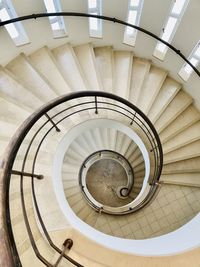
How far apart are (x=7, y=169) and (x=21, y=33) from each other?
4.43m

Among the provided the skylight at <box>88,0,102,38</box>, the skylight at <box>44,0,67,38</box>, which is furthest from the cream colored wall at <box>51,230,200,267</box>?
the skylight at <box>88,0,102,38</box>

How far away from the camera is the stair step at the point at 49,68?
5375 millimetres

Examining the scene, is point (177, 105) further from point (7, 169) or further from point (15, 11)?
point (7, 169)

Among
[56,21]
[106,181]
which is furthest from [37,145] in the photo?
[106,181]

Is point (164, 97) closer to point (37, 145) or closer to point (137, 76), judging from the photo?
point (137, 76)

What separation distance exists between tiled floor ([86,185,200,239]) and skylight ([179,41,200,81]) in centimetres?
322

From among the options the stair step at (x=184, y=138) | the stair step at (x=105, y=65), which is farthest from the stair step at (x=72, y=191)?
the stair step at (x=105, y=65)

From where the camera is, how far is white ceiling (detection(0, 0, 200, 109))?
491 cm

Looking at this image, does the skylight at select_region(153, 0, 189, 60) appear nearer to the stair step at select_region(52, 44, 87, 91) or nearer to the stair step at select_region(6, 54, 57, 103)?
the stair step at select_region(52, 44, 87, 91)

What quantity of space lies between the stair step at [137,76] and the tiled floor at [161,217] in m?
2.73

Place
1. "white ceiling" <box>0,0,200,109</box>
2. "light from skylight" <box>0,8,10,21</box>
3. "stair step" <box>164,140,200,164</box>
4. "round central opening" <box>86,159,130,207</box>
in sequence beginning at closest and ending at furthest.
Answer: "light from skylight" <box>0,8,10,21</box>
"white ceiling" <box>0,0,200,109</box>
"stair step" <box>164,140,200,164</box>
"round central opening" <box>86,159,130,207</box>

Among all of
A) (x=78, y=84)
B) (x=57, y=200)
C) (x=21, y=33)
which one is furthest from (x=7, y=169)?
(x=21, y=33)

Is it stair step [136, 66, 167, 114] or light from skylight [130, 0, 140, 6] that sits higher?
light from skylight [130, 0, 140, 6]

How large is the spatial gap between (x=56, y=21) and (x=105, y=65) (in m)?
1.80
